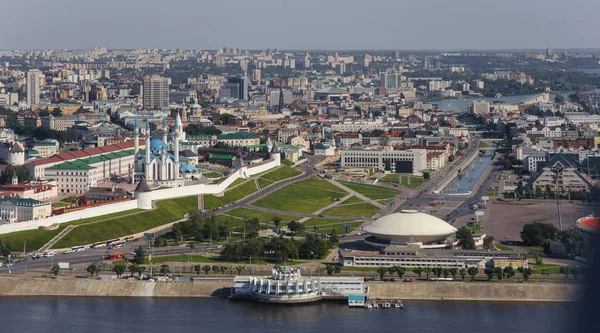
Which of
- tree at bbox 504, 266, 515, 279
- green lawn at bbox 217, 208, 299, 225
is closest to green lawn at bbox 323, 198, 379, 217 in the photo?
green lawn at bbox 217, 208, 299, 225

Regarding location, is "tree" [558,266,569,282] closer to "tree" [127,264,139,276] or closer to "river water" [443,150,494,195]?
"tree" [127,264,139,276]

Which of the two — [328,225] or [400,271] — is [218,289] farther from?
[328,225]

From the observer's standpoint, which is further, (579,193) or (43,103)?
(43,103)

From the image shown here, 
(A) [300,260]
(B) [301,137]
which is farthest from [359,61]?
(A) [300,260]

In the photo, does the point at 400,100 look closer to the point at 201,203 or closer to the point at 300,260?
the point at 201,203

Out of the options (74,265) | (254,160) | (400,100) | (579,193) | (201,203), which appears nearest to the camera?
(74,265)

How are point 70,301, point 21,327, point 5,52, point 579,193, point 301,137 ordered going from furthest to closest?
point 5,52, point 301,137, point 579,193, point 70,301, point 21,327

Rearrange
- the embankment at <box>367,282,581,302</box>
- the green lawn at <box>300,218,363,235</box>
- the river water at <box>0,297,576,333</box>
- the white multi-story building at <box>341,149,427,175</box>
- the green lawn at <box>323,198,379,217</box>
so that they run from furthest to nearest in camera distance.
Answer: the white multi-story building at <box>341,149,427,175</box> → the green lawn at <box>323,198,379,217</box> → the green lawn at <box>300,218,363,235</box> → the embankment at <box>367,282,581,302</box> → the river water at <box>0,297,576,333</box>
